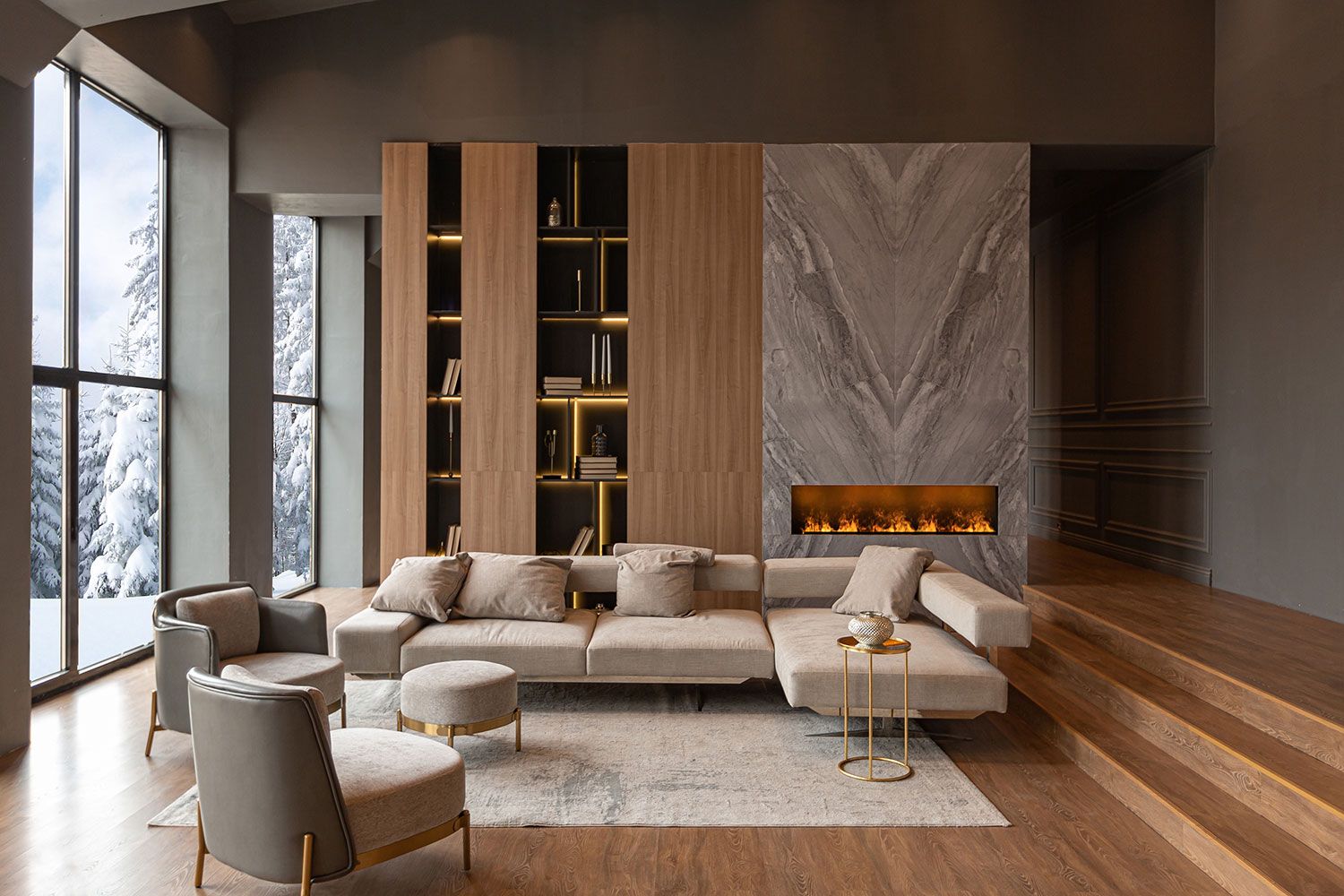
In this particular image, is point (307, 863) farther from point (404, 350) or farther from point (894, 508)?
point (894, 508)

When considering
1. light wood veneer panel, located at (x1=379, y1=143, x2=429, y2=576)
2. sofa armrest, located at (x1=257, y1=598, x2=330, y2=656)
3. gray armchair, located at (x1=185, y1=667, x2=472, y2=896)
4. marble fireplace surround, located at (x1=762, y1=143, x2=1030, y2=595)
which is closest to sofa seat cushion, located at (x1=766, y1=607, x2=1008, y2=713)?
gray armchair, located at (x1=185, y1=667, x2=472, y2=896)

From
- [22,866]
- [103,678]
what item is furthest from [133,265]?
[22,866]

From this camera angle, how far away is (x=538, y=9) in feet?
21.2

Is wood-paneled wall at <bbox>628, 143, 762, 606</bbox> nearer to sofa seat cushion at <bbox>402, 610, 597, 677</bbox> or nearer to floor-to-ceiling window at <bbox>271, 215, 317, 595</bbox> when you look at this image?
sofa seat cushion at <bbox>402, 610, 597, 677</bbox>

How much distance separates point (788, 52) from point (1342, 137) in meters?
3.44

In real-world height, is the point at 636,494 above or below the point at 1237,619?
above

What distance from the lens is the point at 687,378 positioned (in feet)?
20.9

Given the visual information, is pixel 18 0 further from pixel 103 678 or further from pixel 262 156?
pixel 103 678

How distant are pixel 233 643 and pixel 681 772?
2248 mm

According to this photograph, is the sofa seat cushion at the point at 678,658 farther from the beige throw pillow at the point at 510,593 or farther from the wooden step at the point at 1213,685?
the wooden step at the point at 1213,685

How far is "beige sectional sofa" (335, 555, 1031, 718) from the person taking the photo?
423 centimetres

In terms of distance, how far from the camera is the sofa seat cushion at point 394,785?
9.11 ft

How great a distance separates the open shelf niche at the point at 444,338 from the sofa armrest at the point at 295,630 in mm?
1908

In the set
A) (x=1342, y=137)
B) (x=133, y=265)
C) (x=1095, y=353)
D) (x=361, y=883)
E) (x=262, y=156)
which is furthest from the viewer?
(x=1095, y=353)
